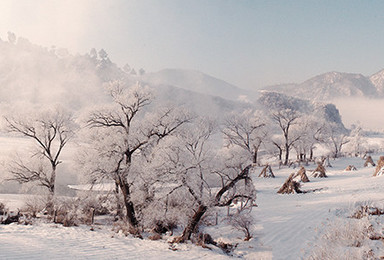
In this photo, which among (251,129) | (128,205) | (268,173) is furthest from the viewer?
(251,129)

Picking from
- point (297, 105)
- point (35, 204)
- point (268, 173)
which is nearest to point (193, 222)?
point (35, 204)

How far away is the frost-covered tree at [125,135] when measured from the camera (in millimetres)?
17078

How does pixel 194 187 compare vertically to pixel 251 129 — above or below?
below

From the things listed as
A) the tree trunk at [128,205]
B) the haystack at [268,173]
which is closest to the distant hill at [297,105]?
the haystack at [268,173]

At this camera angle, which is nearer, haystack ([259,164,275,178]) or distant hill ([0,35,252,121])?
haystack ([259,164,275,178])

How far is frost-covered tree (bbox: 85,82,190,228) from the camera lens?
1708cm

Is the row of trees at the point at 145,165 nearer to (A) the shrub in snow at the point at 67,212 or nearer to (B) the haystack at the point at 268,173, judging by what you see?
(A) the shrub in snow at the point at 67,212

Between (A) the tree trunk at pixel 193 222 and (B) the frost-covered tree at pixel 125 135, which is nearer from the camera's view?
(A) the tree trunk at pixel 193 222

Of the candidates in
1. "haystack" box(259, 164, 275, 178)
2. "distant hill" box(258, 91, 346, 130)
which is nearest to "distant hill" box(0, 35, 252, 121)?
"distant hill" box(258, 91, 346, 130)

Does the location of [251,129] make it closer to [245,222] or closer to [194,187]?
[245,222]

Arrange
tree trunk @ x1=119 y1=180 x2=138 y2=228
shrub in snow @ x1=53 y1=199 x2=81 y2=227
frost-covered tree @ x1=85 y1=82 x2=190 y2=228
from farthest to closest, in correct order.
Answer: shrub in snow @ x1=53 y1=199 x2=81 y2=227, frost-covered tree @ x1=85 y1=82 x2=190 y2=228, tree trunk @ x1=119 y1=180 x2=138 y2=228

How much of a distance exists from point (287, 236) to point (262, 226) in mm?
2812

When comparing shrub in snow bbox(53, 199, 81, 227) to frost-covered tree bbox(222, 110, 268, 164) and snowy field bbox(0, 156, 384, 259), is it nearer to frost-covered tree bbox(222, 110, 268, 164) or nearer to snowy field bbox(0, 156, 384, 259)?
snowy field bbox(0, 156, 384, 259)

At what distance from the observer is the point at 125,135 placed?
714 inches
